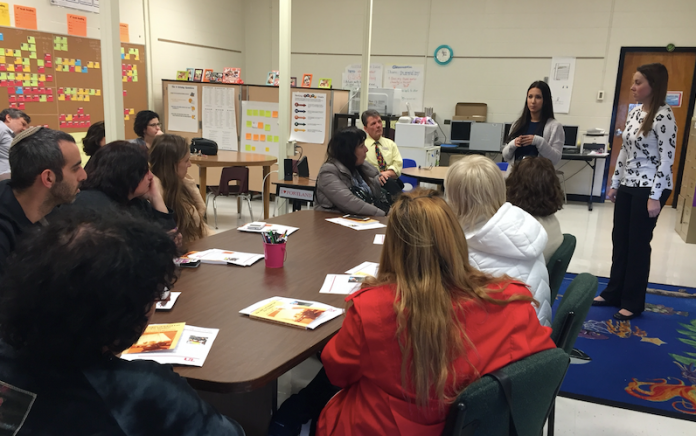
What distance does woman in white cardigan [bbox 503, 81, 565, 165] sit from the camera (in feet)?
11.5

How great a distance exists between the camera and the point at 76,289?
765 mm


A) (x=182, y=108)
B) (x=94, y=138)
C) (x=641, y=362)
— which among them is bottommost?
(x=641, y=362)

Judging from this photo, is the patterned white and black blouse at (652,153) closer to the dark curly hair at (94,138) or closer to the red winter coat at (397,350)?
the red winter coat at (397,350)

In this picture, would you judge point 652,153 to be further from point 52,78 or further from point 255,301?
point 52,78

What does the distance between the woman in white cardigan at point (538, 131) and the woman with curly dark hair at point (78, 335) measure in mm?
3140

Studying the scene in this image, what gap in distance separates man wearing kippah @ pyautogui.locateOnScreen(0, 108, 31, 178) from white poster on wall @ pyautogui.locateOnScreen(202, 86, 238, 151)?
2.70 metres

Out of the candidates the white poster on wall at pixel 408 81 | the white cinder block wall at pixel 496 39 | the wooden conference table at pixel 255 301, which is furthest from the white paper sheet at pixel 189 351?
the white poster on wall at pixel 408 81

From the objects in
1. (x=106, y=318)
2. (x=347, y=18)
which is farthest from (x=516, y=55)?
(x=106, y=318)

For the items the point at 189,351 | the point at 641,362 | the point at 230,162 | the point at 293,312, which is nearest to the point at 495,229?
the point at 293,312

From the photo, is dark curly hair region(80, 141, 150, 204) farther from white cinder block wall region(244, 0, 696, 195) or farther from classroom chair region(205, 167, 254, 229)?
white cinder block wall region(244, 0, 696, 195)

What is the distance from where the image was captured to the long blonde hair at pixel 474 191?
6.43ft

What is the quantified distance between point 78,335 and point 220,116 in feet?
21.6

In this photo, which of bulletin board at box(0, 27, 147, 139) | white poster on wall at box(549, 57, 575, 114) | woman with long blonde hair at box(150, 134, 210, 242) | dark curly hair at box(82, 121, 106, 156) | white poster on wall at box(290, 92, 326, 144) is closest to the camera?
woman with long blonde hair at box(150, 134, 210, 242)

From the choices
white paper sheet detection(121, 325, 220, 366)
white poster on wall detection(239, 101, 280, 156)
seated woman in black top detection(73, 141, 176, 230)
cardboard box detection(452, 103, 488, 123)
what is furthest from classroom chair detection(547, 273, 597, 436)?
cardboard box detection(452, 103, 488, 123)
